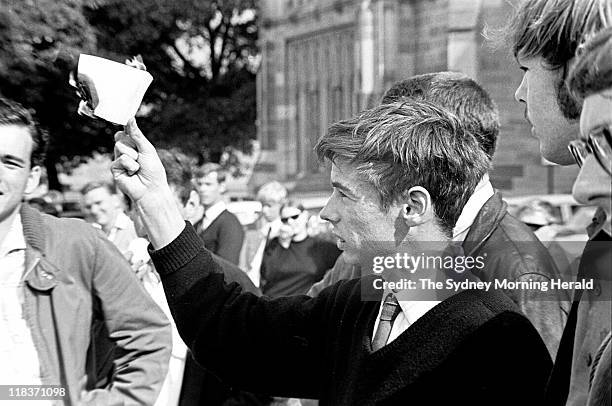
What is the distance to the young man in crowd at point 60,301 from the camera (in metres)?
2.54

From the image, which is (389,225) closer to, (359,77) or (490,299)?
(490,299)

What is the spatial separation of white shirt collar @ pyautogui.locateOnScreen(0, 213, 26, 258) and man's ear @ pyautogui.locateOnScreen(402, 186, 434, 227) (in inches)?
45.5

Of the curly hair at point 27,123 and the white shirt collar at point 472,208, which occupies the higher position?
the curly hair at point 27,123

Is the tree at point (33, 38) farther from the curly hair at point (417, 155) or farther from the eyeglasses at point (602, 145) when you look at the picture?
the eyeglasses at point (602, 145)

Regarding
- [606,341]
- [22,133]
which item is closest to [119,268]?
[22,133]

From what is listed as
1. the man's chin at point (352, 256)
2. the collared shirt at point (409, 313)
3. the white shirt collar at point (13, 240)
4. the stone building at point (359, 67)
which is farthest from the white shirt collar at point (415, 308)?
the stone building at point (359, 67)

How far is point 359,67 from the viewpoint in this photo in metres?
18.8

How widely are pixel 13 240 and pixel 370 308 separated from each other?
1095 millimetres

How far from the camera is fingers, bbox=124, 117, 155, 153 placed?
2207 millimetres

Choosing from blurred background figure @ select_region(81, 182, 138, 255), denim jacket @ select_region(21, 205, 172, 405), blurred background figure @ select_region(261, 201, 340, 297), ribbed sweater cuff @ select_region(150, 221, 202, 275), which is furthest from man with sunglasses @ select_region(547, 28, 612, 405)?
blurred background figure @ select_region(81, 182, 138, 255)

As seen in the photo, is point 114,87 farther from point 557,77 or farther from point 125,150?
point 557,77

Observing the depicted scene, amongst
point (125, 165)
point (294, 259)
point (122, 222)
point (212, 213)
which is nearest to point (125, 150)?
point (125, 165)

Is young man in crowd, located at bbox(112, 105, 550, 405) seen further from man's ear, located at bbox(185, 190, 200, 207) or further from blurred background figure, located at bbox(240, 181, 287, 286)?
blurred background figure, located at bbox(240, 181, 287, 286)

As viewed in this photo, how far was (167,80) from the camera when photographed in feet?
102
